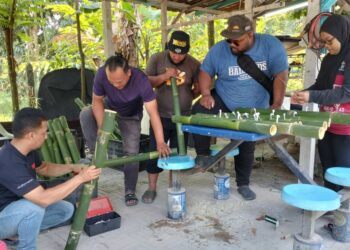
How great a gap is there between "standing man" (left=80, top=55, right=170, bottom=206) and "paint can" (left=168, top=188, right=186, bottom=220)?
14.4 inches

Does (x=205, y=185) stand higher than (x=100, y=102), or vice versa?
(x=100, y=102)

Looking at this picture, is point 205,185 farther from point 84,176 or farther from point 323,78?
point 84,176

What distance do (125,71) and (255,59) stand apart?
122 centimetres

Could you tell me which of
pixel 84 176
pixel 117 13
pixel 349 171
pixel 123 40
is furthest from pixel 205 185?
pixel 117 13

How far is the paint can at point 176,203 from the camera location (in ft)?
10.1

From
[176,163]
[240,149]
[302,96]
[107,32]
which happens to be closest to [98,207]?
[176,163]

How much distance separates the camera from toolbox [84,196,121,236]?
2.84m

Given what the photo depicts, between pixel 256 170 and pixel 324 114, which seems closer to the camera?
pixel 324 114

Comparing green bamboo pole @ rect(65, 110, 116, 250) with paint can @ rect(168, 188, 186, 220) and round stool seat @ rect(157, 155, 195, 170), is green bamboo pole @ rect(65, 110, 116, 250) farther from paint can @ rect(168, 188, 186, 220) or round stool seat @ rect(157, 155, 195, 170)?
paint can @ rect(168, 188, 186, 220)

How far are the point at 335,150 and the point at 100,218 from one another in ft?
6.64

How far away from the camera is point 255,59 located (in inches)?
129

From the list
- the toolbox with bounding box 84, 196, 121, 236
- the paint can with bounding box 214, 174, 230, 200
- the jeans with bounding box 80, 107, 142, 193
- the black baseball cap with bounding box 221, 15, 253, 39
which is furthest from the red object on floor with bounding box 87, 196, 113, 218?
Result: the black baseball cap with bounding box 221, 15, 253, 39

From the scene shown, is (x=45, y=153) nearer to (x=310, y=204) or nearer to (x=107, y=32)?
(x=107, y=32)

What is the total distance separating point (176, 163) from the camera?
2.84 m
